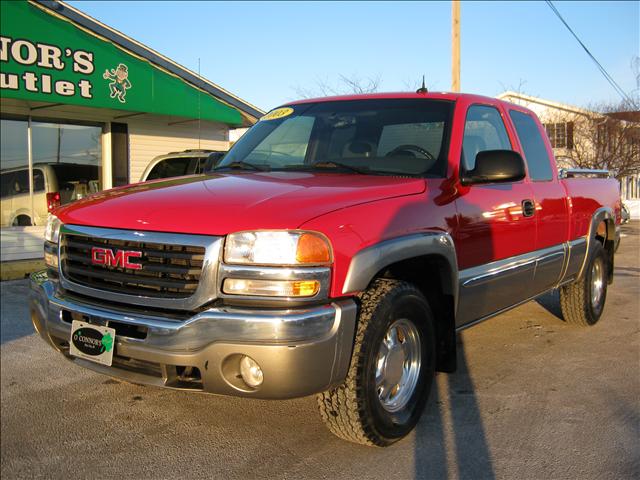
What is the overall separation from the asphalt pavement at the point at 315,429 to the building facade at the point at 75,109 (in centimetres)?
532

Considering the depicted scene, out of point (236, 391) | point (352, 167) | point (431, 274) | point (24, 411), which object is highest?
point (352, 167)

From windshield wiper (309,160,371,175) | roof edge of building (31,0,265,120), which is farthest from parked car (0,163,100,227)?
windshield wiper (309,160,371,175)

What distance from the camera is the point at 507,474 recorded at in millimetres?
2949

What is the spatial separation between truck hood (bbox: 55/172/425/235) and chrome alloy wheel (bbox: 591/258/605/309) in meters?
3.37

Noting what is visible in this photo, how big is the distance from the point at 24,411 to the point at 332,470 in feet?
6.64

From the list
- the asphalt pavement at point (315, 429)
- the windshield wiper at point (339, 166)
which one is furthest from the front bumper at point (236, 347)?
the windshield wiper at point (339, 166)

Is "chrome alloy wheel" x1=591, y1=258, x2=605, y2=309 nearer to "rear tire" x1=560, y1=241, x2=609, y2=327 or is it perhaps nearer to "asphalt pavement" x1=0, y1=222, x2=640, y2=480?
"rear tire" x1=560, y1=241, x2=609, y2=327

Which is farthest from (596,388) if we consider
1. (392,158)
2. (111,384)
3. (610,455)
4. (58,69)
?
(58,69)

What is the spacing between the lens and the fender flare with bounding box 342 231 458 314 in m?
2.81

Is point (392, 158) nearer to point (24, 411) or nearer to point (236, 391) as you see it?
point (236, 391)

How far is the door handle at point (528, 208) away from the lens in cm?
437

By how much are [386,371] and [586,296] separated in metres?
3.34

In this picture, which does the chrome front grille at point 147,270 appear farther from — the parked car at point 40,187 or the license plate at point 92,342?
the parked car at point 40,187

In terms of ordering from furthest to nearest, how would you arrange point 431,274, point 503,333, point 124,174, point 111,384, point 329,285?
point 124,174
point 503,333
point 111,384
point 431,274
point 329,285
